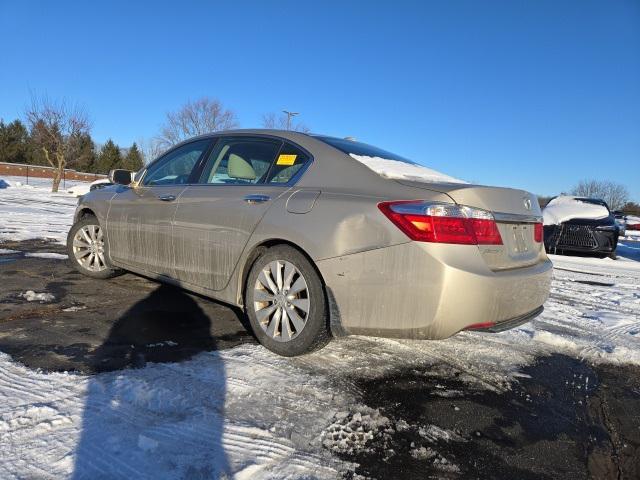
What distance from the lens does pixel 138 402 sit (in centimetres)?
225

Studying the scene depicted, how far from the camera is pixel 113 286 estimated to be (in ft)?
15.6

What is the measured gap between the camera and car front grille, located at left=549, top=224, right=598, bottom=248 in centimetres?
1055

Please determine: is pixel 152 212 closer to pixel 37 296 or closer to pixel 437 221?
pixel 37 296

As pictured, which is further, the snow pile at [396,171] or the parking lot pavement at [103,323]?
the snow pile at [396,171]

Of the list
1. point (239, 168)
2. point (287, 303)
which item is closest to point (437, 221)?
point (287, 303)

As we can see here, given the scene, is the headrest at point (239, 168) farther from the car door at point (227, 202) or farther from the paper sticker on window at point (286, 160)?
the paper sticker on window at point (286, 160)

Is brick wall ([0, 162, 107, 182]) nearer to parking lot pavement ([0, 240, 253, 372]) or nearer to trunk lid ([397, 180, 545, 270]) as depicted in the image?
parking lot pavement ([0, 240, 253, 372])

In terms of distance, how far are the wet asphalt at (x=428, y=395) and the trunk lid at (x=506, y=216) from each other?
0.78 meters

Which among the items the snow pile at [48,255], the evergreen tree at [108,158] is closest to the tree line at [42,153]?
the evergreen tree at [108,158]

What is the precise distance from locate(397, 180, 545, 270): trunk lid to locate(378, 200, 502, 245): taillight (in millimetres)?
73

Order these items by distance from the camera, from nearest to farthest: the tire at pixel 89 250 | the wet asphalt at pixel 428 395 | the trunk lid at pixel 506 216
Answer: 1. the wet asphalt at pixel 428 395
2. the trunk lid at pixel 506 216
3. the tire at pixel 89 250

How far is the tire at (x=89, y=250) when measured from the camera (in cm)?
495

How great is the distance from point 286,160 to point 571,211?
9581 mm

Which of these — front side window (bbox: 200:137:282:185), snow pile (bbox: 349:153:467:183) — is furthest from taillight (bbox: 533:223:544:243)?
front side window (bbox: 200:137:282:185)
